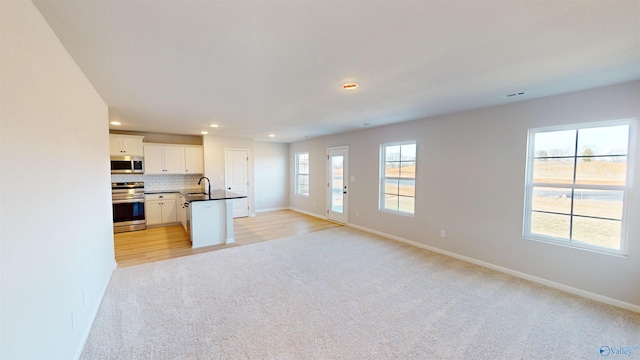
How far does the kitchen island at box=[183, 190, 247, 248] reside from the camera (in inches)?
183

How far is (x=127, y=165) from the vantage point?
5.84 meters

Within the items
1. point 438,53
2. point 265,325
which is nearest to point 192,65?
point 438,53

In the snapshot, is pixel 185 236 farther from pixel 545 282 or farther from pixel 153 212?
pixel 545 282

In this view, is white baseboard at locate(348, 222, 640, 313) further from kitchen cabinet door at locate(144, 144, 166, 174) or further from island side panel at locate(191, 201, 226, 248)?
kitchen cabinet door at locate(144, 144, 166, 174)

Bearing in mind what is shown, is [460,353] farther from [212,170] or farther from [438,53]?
[212,170]

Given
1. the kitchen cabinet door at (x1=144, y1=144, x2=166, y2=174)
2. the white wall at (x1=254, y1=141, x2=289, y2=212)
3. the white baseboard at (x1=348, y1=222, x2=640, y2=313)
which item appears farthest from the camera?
the white wall at (x1=254, y1=141, x2=289, y2=212)

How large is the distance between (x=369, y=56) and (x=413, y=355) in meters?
2.47

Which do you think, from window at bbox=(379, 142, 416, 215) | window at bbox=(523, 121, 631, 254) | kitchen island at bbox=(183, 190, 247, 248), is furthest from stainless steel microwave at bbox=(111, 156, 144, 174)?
window at bbox=(523, 121, 631, 254)

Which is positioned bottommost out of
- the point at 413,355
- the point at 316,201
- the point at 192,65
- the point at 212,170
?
the point at 413,355

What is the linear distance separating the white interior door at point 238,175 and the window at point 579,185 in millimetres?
6511

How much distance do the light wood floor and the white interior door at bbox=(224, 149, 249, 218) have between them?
0.41 meters

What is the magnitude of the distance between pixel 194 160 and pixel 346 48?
239 inches

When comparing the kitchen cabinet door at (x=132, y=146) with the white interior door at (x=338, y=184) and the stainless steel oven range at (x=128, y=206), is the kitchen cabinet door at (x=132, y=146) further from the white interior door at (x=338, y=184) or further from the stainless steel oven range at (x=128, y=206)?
the white interior door at (x=338, y=184)

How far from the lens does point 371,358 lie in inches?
77.6
